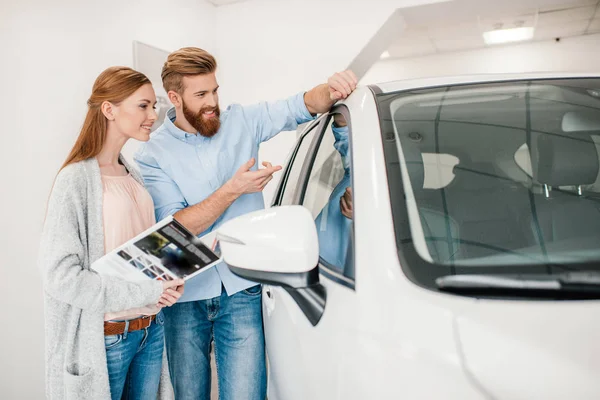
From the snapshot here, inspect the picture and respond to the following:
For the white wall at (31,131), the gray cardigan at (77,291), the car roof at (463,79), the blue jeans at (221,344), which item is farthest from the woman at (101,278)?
the white wall at (31,131)

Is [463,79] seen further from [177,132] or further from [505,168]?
[177,132]

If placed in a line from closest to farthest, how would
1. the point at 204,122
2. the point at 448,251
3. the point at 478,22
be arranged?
the point at 448,251
the point at 204,122
the point at 478,22

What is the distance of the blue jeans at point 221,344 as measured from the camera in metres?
1.85

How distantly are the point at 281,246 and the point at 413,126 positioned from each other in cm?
42

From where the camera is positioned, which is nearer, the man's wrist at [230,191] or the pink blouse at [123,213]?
the pink blouse at [123,213]

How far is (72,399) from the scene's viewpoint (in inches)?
60.1

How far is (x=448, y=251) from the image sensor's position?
1.00 meters

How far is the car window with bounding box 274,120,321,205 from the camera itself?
1782 mm

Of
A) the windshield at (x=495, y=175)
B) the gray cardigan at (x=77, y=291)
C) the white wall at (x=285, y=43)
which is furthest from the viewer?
the white wall at (x=285, y=43)

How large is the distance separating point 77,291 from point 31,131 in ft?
7.40

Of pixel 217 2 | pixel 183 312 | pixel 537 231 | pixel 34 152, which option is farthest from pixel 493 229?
pixel 217 2

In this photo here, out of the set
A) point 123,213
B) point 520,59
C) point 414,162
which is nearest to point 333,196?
point 414,162

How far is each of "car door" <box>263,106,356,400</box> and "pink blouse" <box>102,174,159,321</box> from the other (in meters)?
0.43

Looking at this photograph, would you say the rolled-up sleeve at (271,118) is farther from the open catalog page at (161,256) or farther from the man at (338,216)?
the open catalog page at (161,256)
